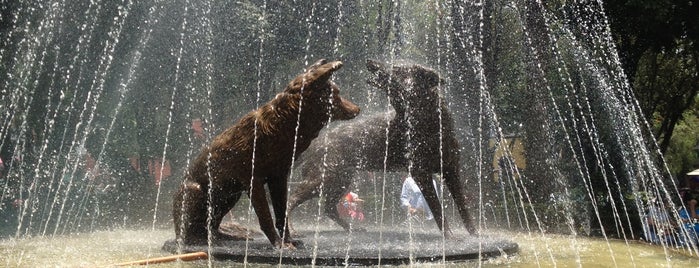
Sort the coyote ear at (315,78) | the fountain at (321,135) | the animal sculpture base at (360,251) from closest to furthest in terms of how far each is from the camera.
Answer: the animal sculpture base at (360,251) → the coyote ear at (315,78) → the fountain at (321,135)

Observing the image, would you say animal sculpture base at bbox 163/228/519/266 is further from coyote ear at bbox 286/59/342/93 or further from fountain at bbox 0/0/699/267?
coyote ear at bbox 286/59/342/93

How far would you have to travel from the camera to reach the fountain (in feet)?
30.5

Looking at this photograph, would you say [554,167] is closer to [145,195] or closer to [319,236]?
[319,236]

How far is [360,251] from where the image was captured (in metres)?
5.69

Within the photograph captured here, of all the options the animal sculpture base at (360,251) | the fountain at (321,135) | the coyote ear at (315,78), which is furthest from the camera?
the fountain at (321,135)

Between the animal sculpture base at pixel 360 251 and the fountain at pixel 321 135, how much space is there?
0.06 meters

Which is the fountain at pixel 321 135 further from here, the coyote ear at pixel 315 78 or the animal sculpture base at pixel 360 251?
the coyote ear at pixel 315 78

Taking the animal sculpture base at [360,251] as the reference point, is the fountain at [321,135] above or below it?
above

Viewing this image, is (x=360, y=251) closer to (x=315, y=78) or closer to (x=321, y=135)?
(x=315, y=78)

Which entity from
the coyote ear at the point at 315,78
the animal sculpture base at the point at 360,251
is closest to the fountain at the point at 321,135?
the animal sculpture base at the point at 360,251

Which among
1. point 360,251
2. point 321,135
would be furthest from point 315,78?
point 321,135

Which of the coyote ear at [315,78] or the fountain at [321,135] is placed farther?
the fountain at [321,135]

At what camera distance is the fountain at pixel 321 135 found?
30.5 feet

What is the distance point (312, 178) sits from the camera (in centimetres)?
809
